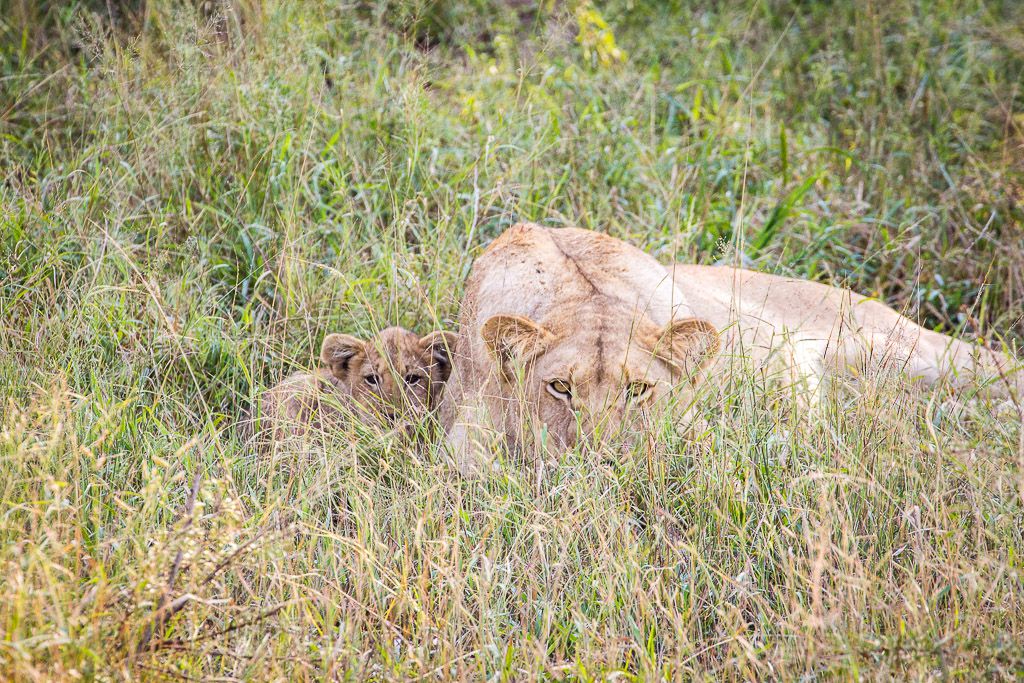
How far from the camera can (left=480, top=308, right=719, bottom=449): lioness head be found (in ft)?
13.3

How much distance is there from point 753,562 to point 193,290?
9.76 feet

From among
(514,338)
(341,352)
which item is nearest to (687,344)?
(514,338)

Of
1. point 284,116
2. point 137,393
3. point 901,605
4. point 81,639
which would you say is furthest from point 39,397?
point 901,605

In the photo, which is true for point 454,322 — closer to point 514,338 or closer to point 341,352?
point 341,352

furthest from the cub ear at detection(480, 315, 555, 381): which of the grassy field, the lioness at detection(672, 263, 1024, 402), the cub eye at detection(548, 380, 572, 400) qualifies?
the lioness at detection(672, 263, 1024, 402)

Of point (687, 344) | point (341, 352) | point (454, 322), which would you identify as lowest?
point (454, 322)

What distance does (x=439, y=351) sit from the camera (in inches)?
202

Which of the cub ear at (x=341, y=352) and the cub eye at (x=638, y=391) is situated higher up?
the cub eye at (x=638, y=391)

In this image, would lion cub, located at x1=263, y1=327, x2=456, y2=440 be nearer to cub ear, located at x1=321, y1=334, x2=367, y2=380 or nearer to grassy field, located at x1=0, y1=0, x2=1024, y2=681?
cub ear, located at x1=321, y1=334, x2=367, y2=380

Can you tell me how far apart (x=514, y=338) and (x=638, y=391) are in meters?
0.50

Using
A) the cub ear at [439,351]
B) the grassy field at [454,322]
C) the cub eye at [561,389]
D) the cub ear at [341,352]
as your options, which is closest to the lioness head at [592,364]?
the cub eye at [561,389]

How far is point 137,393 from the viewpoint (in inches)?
175

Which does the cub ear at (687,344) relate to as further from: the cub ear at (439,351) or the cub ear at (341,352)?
the cub ear at (341,352)

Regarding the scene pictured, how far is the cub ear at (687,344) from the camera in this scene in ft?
13.6
